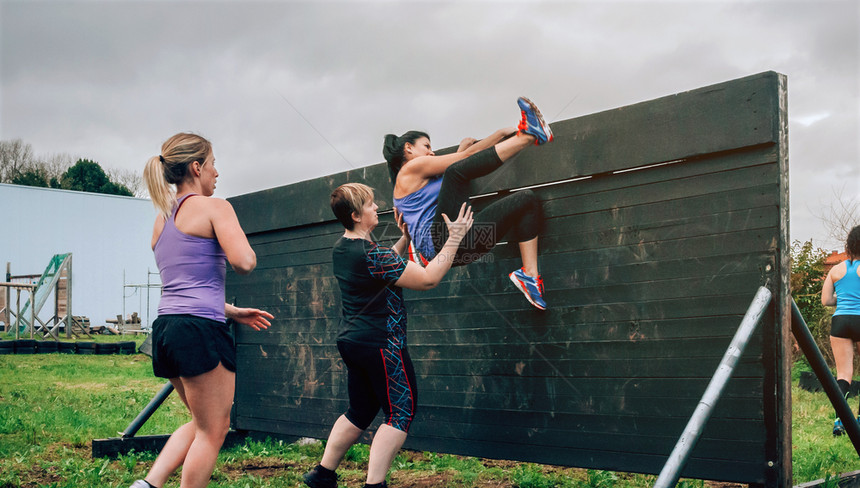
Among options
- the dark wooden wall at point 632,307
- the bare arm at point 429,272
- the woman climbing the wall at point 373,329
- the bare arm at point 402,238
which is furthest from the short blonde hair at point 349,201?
the dark wooden wall at point 632,307

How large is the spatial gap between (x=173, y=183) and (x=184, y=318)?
2.06 ft

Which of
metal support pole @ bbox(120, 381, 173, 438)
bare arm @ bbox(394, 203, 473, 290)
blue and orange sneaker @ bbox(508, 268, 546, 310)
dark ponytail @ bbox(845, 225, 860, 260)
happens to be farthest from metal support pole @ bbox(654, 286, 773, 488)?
metal support pole @ bbox(120, 381, 173, 438)

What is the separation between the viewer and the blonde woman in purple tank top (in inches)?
108

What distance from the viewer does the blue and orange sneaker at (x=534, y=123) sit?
3502 millimetres

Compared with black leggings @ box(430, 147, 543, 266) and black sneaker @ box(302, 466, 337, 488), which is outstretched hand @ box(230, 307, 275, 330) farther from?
black leggings @ box(430, 147, 543, 266)

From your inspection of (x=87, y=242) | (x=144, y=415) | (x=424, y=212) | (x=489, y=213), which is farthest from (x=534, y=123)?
(x=87, y=242)

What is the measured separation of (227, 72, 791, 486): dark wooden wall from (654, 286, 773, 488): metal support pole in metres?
0.25

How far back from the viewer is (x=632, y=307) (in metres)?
3.62

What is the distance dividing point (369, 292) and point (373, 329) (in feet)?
0.62

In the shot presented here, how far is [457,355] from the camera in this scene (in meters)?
4.48

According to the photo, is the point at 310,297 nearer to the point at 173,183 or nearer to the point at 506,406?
the point at 506,406

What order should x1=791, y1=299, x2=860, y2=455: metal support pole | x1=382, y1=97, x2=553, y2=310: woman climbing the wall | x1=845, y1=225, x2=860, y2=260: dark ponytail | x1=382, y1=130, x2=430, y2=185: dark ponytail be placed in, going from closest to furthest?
1. x1=791, y1=299, x2=860, y2=455: metal support pole
2. x1=382, y1=97, x2=553, y2=310: woman climbing the wall
3. x1=382, y1=130, x2=430, y2=185: dark ponytail
4. x1=845, y1=225, x2=860, y2=260: dark ponytail

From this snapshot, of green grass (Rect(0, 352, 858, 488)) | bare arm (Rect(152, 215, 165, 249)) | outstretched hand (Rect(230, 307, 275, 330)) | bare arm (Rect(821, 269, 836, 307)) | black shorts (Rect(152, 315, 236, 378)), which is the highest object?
bare arm (Rect(152, 215, 165, 249))

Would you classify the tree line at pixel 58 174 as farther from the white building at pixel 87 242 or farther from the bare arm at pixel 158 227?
the bare arm at pixel 158 227
